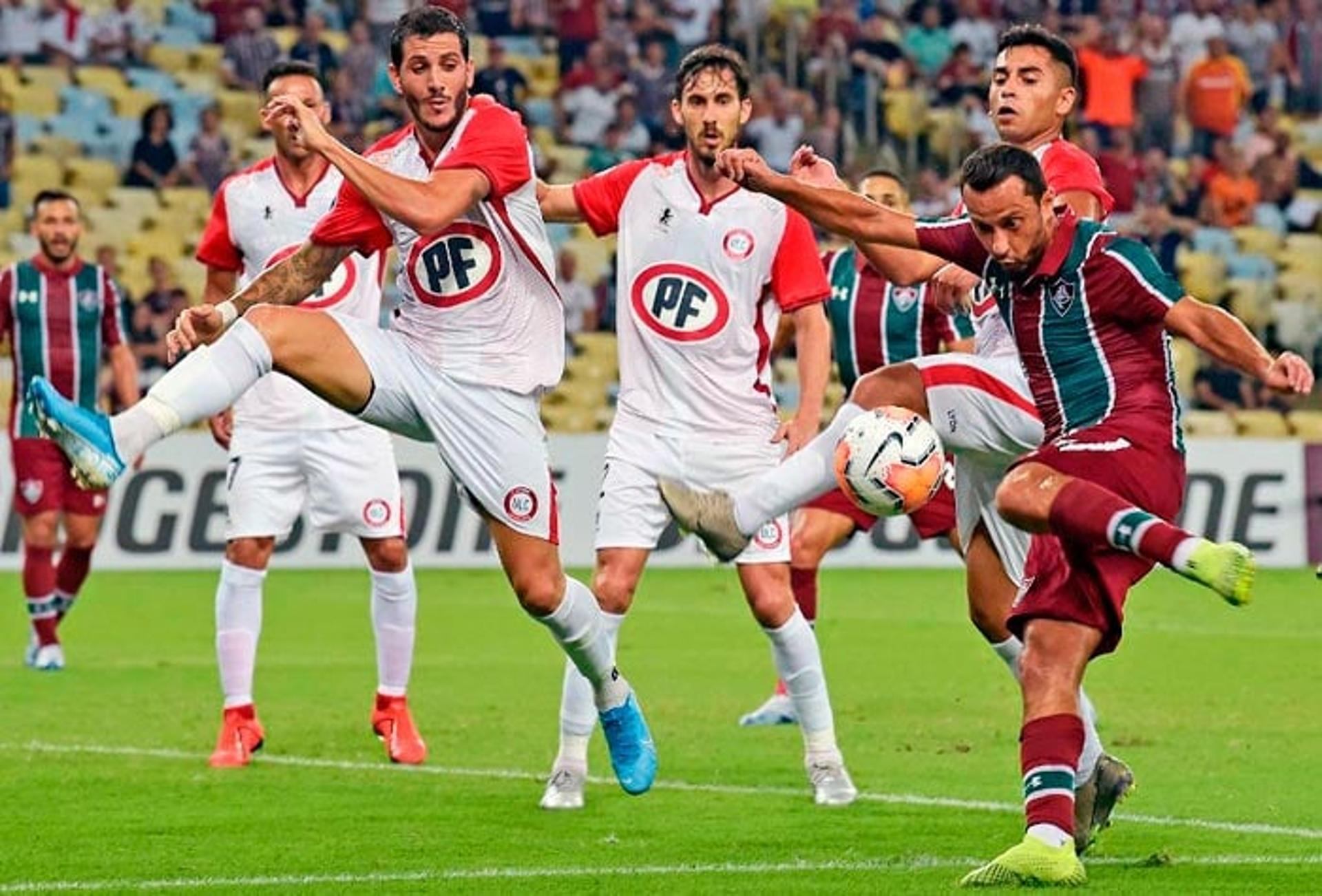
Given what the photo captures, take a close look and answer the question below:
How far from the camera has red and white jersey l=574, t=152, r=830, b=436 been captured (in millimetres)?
9555

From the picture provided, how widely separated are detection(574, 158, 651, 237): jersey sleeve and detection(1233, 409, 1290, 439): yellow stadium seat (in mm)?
14779

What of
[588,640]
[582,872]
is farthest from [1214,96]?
[582,872]

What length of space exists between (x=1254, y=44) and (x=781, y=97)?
222 inches

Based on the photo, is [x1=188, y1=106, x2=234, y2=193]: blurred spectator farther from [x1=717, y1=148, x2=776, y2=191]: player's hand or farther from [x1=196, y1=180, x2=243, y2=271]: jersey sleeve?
[x1=717, y1=148, x2=776, y2=191]: player's hand

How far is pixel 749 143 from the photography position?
84.9 feet

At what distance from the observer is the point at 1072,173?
8.34 metres

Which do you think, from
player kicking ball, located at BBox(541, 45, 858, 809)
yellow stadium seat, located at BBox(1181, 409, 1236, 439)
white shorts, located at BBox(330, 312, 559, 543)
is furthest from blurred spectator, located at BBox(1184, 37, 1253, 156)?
Result: white shorts, located at BBox(330, 312, 559, 543)

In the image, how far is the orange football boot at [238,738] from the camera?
33.0 feet

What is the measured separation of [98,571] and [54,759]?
10.5 metres

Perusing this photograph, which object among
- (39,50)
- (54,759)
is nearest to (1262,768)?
(54,759)

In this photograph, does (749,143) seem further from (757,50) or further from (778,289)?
(778,289)

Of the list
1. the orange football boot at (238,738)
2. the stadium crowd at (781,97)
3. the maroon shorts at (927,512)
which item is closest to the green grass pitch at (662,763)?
the orange football boot at (238,738)

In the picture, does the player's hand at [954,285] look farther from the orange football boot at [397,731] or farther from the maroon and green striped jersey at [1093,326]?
the orange football boot at [397,731]

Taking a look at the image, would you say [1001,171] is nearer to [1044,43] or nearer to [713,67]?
[1044,43]
